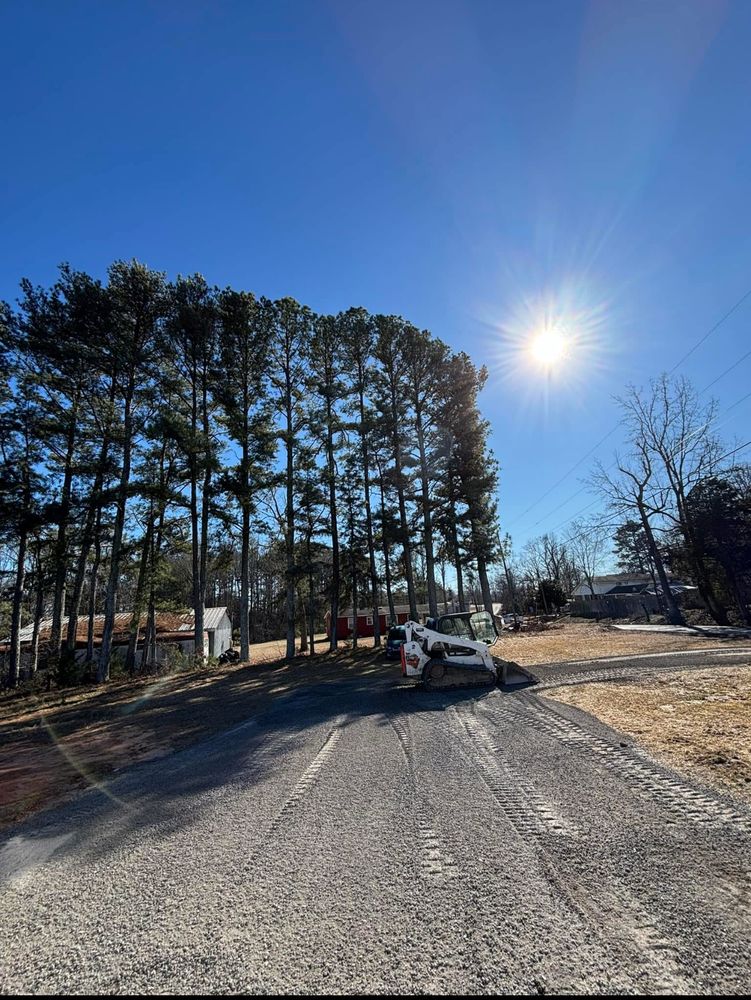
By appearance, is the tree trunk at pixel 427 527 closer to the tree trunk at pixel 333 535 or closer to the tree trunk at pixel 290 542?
the tree trunk at pixel 333 535

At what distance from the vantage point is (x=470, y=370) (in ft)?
80.4

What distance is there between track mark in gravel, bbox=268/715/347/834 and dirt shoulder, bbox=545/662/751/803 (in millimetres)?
4011

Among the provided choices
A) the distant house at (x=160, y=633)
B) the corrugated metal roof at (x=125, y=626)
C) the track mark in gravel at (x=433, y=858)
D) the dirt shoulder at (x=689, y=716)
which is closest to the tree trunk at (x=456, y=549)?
the dirt shoulder at (x=689, y=716)

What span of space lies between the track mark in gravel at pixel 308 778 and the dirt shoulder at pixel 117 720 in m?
2.75

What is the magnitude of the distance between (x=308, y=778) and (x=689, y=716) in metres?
5.67

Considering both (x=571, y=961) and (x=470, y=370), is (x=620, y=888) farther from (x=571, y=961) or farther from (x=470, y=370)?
(x=470, y=370)

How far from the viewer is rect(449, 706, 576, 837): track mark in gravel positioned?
142 inches

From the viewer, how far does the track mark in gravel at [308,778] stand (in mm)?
4161

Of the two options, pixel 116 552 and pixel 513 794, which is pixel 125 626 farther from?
pixel 513 794

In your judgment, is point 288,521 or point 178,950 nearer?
point 178,950

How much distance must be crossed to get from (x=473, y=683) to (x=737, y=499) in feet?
69.6

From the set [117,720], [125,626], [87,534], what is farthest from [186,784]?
[125,626]

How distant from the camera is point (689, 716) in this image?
6.50 m

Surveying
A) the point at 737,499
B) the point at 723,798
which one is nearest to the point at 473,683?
the point at 723,798
